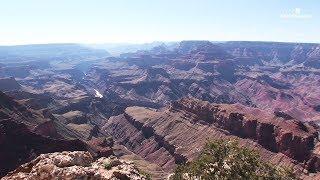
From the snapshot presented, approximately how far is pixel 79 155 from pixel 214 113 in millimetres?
135246

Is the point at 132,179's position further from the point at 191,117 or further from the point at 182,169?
the point at 191,117

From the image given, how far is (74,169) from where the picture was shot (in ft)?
124

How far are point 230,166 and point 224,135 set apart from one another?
380ft

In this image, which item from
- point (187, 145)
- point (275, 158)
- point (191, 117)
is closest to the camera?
point (275, 158)

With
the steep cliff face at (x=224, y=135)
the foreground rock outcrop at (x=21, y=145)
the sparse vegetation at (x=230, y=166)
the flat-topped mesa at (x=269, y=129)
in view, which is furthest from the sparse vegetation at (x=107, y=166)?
the flat-topped mesa at (x=269, y=129)

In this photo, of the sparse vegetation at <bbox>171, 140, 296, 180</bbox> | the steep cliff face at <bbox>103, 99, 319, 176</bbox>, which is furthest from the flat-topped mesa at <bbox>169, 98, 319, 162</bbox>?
the sparse vegetation at <bbox>171, 140, 296, 180</bbox>

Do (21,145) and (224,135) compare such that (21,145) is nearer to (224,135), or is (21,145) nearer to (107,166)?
(224,135)

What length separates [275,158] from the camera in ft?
446

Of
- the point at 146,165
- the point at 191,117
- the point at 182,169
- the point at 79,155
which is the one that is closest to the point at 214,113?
the point at 191,117

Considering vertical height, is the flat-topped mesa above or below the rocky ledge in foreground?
below

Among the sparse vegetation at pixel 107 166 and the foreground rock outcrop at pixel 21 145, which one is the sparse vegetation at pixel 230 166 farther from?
the foreground rock outcrop at pixel 21 145

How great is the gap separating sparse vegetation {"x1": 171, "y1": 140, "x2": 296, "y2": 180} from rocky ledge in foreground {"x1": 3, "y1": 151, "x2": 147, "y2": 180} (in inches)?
351

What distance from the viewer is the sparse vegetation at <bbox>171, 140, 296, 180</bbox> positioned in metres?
45.5

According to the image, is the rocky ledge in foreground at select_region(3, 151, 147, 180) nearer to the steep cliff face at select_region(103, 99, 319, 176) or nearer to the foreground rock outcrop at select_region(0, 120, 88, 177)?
the steep cliff face at select_region(103, 99, 319, 176)
